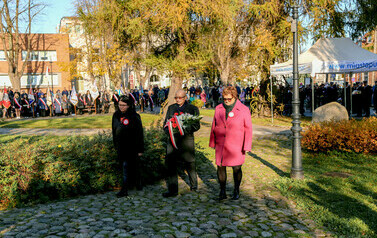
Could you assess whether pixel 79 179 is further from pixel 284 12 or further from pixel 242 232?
pixel 284 12

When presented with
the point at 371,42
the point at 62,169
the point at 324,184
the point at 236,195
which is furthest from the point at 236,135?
the point at 371,42

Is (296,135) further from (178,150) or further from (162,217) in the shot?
(162,217)

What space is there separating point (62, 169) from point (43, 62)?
4434cm

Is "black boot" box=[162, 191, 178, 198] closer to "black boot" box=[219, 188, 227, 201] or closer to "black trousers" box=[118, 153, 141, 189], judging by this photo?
"black trousers" box=[118, 153, 141, 189]

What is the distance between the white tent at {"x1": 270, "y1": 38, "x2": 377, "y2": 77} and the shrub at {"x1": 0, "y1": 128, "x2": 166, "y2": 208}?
A: 9380 mm

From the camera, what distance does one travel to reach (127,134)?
632 cm

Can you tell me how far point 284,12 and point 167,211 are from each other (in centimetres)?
1519

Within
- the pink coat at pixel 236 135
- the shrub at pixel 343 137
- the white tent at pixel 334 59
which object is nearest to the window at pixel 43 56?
the white tent at pixel 334 59

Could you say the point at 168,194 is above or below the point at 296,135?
below

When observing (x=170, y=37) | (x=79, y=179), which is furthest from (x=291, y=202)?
(x=170, y=37)

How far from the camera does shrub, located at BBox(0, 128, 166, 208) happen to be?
5949 mm

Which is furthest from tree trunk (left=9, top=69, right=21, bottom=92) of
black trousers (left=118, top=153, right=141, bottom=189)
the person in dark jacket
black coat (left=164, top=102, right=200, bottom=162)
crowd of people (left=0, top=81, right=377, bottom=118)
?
black coat (left=164, top=102, right=200, bottom=162)

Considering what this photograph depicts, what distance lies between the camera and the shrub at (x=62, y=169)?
595 cm

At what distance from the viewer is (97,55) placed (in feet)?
100
